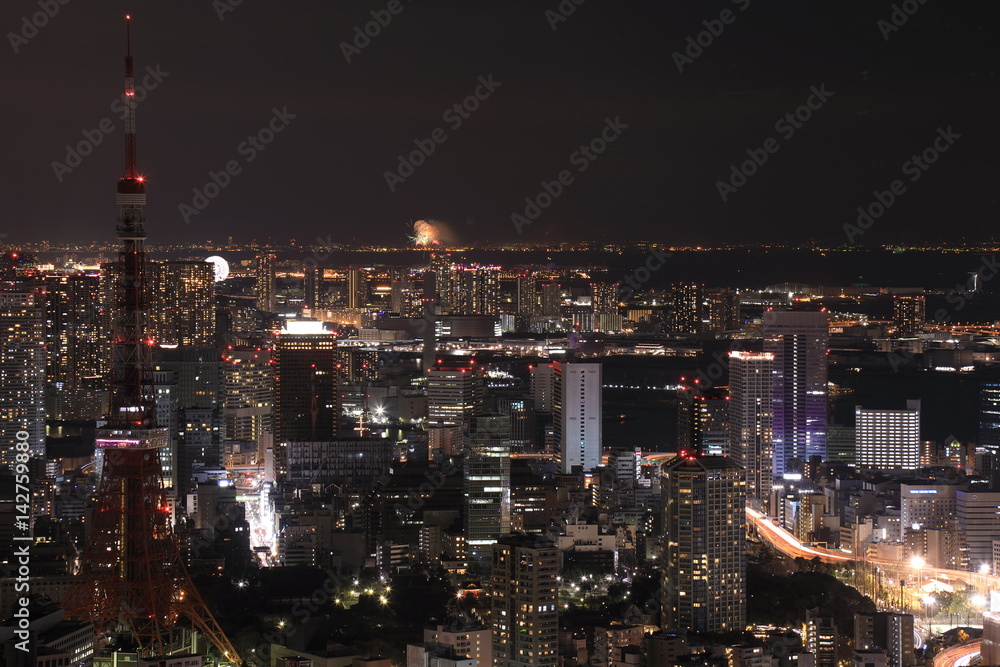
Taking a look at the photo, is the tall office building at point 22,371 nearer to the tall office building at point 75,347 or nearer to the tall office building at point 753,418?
the tall office building at point 75,347

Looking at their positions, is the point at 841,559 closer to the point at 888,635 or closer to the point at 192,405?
the point at 888,635

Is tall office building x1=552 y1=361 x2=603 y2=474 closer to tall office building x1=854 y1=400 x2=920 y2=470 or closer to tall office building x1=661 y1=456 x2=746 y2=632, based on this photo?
tall office building x1=854 y1=400 x2=920 y2=470

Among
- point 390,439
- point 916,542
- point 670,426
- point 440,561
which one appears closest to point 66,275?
point 390,439

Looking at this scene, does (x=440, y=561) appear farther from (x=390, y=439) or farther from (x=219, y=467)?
(x=390, y=439)

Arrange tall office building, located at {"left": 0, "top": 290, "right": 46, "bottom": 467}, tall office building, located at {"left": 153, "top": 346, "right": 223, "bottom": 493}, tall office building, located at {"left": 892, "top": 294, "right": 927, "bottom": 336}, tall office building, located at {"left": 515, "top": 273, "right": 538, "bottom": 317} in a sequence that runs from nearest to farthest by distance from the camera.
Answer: tall office building, located at {"left": 0, "top": 290, "right": 46, "bottom": 467}, tall office building, located at {"left": 153, "top": 346, "right": 223, "bottom": 493}, tall office building, located at {"left": 892, "top": 294, "right": 927, "bottom": 336}, tall office building, located at {"left": 515, "top": 273, "right": 538, "bottom": 317}

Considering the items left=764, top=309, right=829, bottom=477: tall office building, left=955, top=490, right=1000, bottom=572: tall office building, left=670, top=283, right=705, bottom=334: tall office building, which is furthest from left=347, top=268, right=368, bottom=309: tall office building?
left=955, top=490, right=1000, bottom=572: tall office building

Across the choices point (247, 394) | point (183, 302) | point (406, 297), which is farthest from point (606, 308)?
point (247, 394)

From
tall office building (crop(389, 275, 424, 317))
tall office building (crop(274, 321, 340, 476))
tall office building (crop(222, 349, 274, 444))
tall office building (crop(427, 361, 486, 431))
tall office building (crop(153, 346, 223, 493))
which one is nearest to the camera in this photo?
tall office building (crop(153, 346, 223, 493))

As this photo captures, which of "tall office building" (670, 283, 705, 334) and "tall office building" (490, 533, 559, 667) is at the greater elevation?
"tall office building" (670, 283, 705, 334)
